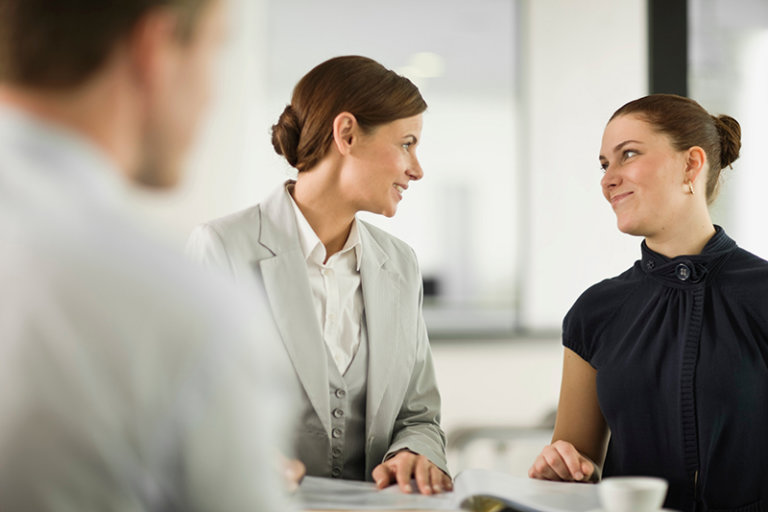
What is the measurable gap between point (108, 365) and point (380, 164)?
1517 millimetres

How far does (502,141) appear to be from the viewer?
420cm

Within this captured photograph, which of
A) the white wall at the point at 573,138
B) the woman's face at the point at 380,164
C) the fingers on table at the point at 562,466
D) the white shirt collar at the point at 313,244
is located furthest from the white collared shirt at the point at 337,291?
the white wall at the point at 573,138

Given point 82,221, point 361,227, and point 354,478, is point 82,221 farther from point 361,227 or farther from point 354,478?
point 361,227

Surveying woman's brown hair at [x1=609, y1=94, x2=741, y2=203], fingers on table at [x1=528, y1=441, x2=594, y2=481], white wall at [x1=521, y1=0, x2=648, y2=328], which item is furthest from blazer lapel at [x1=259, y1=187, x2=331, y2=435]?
white wall at [x1=521, y1=0, x2=648, y2=328]

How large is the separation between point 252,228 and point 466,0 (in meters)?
2.75

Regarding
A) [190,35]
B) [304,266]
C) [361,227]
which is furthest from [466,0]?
[190,35]

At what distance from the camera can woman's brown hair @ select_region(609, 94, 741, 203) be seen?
1823 millimetres

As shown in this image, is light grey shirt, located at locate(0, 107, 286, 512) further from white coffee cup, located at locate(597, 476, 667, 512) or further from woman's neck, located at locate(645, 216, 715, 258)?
woman's neck, located at locate(645, 216, 715, 258)

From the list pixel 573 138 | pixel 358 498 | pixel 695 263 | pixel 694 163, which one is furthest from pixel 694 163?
pixel 573 138

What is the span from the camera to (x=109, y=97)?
2.08 ft

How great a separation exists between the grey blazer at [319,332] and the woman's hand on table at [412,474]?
2.0 inches

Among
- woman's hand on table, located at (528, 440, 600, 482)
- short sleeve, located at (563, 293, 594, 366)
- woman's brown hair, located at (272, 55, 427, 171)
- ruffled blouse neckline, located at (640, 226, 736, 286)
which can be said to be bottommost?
woman's hand on table, located at (528, 440, 600, 482)

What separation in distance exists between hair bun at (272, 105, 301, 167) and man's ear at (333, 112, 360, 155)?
136 mm

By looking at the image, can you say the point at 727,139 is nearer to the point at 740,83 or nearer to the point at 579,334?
the point at 579,334
